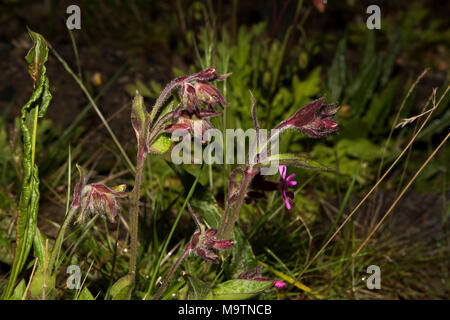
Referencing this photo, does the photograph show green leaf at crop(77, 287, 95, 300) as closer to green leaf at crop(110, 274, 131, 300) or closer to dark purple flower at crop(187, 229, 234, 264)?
green leaf at crop(110, 274, 131, 300)

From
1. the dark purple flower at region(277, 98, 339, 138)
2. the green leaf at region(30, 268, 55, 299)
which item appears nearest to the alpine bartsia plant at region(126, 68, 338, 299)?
the dark purple flower at region(277, 98, 339, 138)

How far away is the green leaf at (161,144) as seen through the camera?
1.40 m

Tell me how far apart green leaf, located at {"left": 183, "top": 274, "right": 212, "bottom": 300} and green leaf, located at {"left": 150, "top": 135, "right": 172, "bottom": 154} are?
335mm

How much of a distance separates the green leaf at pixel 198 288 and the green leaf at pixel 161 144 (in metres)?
0.34

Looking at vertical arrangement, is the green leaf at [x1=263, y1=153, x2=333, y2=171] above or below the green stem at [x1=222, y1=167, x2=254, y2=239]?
above

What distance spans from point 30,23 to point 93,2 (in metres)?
0.46

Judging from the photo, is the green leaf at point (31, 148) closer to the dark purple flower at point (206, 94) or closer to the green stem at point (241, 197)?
the dark purple flower at point (206, 94)

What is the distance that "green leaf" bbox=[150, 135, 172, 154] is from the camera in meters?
1.40

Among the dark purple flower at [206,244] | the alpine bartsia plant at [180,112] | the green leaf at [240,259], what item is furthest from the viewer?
the green leaf at [240,259]

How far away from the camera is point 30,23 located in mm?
3629

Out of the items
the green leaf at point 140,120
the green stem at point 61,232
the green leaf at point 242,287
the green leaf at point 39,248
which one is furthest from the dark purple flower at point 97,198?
the green leaf at point 242,287

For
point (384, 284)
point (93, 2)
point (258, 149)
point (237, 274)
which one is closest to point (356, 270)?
point (384, 284)

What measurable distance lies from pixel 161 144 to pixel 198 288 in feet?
1.31

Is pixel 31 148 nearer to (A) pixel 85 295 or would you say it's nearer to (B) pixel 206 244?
(A) pixel 85 295
